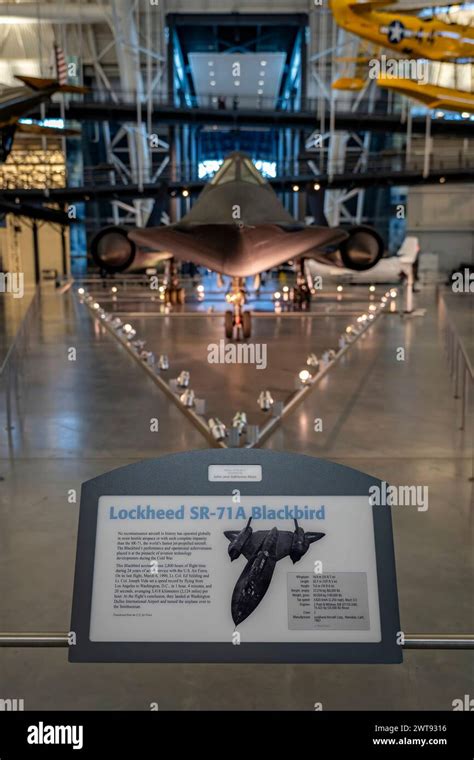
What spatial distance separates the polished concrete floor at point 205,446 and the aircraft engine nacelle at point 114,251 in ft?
6.64


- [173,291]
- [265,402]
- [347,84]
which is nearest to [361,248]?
[173,291]

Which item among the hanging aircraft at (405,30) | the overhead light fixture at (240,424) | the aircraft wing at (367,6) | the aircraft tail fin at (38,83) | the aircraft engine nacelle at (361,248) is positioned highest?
the aircraft wing at (367,6)

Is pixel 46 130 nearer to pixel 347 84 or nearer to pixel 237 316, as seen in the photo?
pixel 347 84

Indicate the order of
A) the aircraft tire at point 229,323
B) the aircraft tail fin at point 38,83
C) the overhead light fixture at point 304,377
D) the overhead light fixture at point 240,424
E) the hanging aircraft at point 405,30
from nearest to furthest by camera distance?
the overhead light fixture at point 240,424 < the overhead light fixture at point 304,377 < the aircraft tire at point 229,323 < the hanging aircraft at point 405,30 < the aircraft tail fin at point 38,83

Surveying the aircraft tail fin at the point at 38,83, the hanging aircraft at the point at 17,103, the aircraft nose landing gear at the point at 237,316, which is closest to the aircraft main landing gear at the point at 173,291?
the hanging aircraft at the point at 17,103

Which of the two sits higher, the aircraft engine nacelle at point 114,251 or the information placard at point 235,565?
the aircraft engine nacelle at point 114,251

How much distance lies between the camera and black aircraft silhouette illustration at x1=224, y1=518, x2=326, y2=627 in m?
2.56

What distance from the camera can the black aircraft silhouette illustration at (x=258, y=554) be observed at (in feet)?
8.39

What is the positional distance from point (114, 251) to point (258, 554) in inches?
568

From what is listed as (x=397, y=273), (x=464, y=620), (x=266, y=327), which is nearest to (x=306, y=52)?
(x=397, y=273)

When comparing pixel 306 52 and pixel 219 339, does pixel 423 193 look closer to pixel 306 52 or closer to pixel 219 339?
pixel 306 52

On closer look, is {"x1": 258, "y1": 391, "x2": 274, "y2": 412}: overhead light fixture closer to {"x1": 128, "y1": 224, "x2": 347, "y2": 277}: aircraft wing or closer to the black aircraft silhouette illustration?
{"x1": 128, "y1": 224, "x2": 347, "y2": 277}: aircraft wing

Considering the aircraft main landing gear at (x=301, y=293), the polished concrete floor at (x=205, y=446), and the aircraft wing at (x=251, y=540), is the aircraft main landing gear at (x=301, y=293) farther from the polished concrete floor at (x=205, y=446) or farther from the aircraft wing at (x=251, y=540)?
the aircraft wing at (x=251, y=540)

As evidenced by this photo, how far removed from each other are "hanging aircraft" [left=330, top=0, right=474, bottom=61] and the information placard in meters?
22.7
